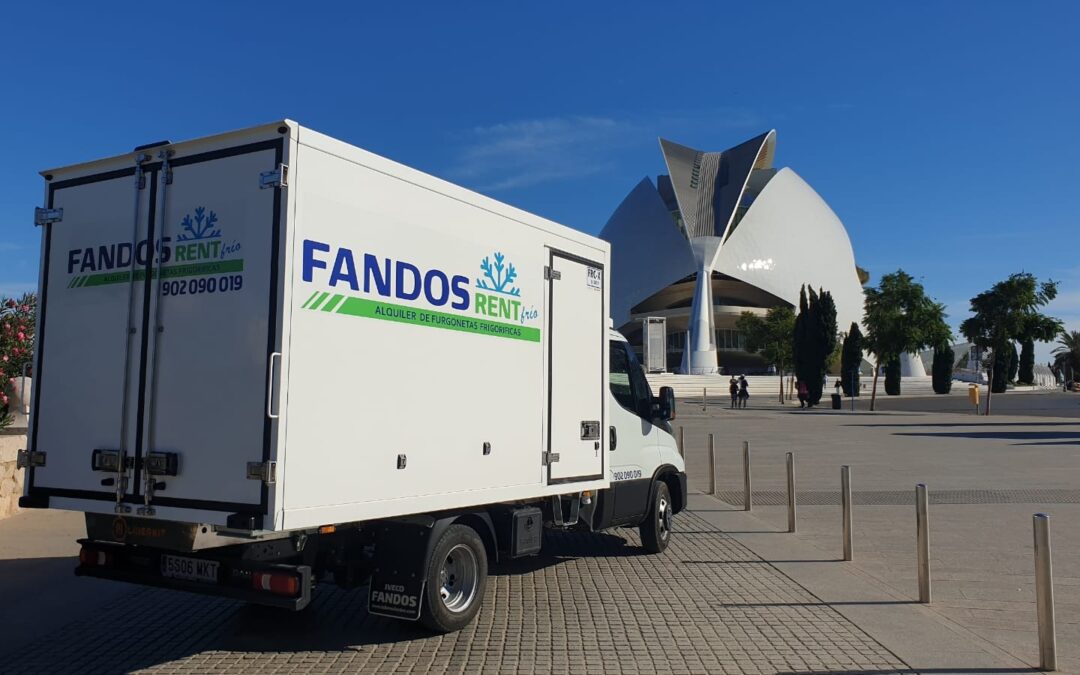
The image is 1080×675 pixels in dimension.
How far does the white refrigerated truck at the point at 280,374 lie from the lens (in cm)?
450

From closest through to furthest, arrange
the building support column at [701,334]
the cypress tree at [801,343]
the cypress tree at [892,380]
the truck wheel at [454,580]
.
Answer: the truck wheel at [454,580], the cypress tree at [801,343], the cypress tree at [892,380], the building support column at [701,334]

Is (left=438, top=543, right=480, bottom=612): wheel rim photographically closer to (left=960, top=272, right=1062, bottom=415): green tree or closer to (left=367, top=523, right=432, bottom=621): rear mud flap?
(left=367, top=523, right=432, bottom=621): rear mud flap

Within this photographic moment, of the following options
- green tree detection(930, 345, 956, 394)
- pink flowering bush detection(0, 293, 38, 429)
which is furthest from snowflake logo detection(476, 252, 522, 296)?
green tree detection(930, 345, 956, 394)

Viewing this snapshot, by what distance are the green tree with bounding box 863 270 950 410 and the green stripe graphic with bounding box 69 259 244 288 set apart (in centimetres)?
4687

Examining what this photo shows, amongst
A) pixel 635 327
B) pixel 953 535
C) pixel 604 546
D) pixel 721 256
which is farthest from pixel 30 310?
pixel 635 327

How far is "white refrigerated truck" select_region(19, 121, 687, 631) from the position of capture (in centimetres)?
450

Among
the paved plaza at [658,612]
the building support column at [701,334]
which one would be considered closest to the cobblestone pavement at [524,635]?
the paved plaza at [658,612]

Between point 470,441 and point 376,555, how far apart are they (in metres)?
0.95

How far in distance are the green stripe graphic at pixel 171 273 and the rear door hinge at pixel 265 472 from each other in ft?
3.51

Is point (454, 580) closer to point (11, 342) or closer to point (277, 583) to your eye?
point (277, 583)

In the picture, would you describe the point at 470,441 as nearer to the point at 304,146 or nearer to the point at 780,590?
the point at 304,146

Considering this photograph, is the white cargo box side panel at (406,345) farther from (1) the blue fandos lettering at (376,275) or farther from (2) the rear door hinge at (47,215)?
(2) the rear door hinge at (47,215)

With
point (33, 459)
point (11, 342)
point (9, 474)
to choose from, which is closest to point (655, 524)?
point (33, 459)

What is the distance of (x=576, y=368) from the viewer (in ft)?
22.6
